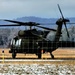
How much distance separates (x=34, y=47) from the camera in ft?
171

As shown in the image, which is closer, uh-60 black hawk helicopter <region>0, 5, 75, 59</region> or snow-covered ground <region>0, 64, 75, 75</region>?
snow-covered ground <region>0, 64, 75, 75</region>

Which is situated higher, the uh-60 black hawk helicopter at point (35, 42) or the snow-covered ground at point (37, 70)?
the uh-60 black hawk helicopter at point (35, 42)

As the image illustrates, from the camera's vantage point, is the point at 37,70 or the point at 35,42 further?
the point at 35,42

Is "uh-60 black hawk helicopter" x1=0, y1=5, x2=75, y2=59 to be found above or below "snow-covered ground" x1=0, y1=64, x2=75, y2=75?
above

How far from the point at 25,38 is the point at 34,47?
164cm

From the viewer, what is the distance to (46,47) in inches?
1982

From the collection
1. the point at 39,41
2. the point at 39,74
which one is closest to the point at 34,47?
the point at 39,41

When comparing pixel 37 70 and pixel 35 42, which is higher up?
pixel 35 42

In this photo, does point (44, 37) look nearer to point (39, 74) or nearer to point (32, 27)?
point (32, 27)

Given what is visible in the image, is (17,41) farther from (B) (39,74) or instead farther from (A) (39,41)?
(B) (39,74)

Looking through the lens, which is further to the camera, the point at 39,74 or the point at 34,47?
the point at 34,47

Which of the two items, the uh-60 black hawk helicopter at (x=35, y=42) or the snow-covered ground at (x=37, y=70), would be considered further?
the uh-60 black hawk helicopter at (x=35, y=42)

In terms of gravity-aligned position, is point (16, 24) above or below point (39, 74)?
above

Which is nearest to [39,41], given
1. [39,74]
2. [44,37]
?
[44,37]
